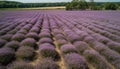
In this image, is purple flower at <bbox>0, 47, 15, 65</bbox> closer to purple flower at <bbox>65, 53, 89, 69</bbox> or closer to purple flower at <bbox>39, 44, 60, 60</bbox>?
purple flower at <bbox>39, 44, 60, 60</bbox>

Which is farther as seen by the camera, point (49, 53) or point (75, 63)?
point (49, 53)

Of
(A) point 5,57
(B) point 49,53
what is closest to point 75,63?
(B) point 49,53

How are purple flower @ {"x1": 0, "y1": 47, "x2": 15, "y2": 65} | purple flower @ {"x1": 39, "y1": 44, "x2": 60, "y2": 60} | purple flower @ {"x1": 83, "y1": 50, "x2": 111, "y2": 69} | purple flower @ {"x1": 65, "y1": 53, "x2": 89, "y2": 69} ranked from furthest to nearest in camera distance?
purple flower @ {"x1": 39, "y1": 44, "x2": 60, "y2": 60} < purple flower @ {"x1": 0, "y1": 47, "x2": 15, "y2": 65} < purple flower @ {"x1": 83, "y1": 50, "x2": 111, "y2": 69} < purple flower @ {"x1": 65, "y1": 53, "x2": 89, "y2": 69}

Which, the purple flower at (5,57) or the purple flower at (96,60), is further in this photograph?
the purple flower at (5,57)

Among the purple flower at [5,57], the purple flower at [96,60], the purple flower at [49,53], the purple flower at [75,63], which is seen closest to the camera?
the purple flower at [75,63]

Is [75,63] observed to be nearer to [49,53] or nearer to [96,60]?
[96,60]

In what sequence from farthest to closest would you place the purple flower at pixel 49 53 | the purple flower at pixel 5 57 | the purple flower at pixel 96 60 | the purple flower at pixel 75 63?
the purple flower at pixel 49 53
the purple flower at pixel 5 57
the purple flower at pixel 96 60
the purple flower at pixel 75 63

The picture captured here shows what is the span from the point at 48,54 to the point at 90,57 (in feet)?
4.63

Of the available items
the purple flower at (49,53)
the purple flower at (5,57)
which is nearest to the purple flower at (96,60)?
the purple flower at (49,53)

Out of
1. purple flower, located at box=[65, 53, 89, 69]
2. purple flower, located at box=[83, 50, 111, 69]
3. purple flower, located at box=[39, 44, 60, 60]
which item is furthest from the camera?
purple flower, located at box=[39, 44, 60, 60]

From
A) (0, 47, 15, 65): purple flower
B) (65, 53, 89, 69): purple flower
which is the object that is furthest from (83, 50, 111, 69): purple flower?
(0, 47, 15, 65): purple flower

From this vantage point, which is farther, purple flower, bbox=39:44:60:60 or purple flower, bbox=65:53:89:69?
purple flower, bbox=39:44:60:60

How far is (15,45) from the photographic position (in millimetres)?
7164

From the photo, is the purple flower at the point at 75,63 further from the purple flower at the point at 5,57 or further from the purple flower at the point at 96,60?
the purple flower at the point at 5,57
